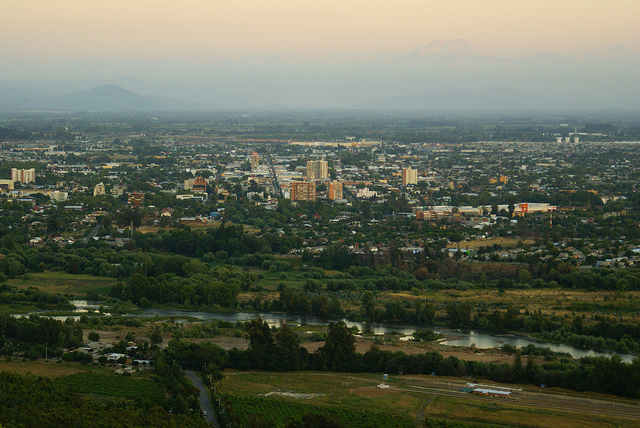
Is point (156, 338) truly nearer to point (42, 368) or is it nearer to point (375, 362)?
point (42, 368)

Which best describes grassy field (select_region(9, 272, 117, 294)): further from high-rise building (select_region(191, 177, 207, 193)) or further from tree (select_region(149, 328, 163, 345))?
high-rise building (select_region(191, 177, 207, 193))

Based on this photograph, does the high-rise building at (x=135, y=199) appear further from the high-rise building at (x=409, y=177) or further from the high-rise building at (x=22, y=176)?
the high-rise building at (x=409, y=177)

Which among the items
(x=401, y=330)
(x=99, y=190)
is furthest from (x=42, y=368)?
(x=99, y=190)

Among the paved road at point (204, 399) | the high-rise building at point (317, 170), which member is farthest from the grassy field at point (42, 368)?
the high-rise building at point (317, 170)

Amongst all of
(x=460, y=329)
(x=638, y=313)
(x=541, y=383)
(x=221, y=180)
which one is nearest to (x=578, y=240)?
(x=638, y=313)

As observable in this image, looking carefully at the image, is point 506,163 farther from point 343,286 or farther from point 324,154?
point 343,286

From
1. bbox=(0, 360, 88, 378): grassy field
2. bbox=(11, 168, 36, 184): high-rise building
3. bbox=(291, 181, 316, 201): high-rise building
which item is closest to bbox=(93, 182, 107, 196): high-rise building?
bbox=(11, 168, 36, 184): high-rise building
